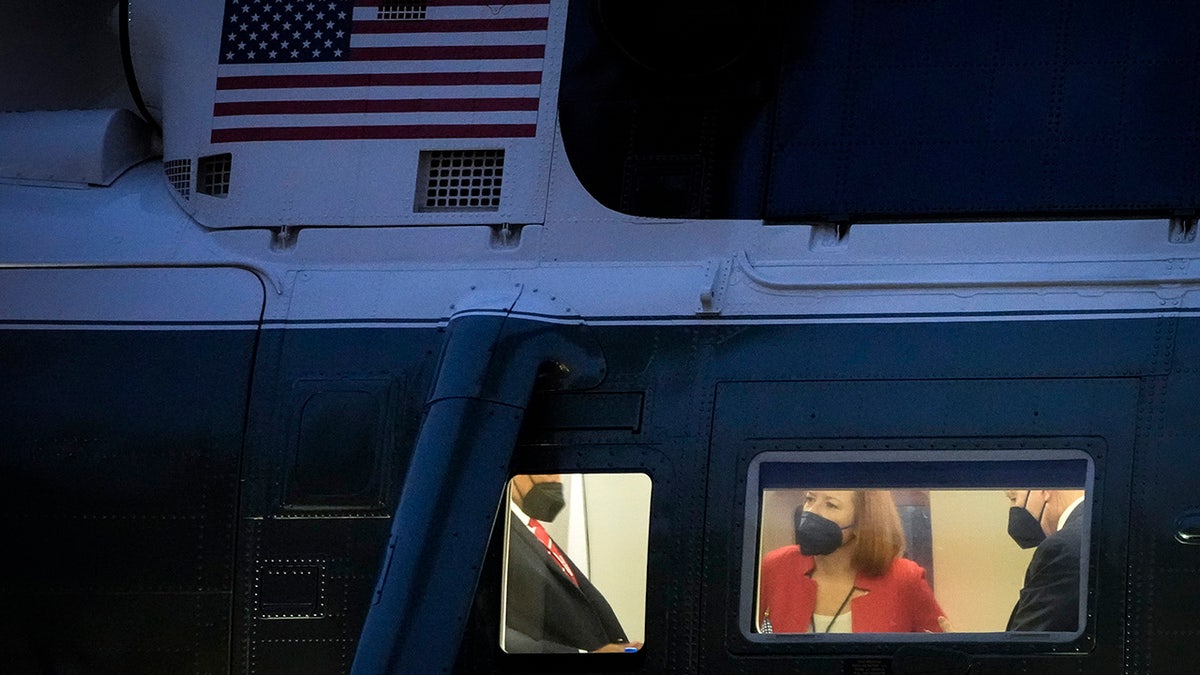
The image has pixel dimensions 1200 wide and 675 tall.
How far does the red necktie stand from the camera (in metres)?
5.02

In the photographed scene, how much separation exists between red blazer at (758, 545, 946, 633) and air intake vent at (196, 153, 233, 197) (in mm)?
2711

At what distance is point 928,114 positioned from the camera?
5121mm

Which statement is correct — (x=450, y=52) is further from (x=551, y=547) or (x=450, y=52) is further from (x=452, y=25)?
(x=551, y=547)

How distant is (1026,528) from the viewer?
4.77 m

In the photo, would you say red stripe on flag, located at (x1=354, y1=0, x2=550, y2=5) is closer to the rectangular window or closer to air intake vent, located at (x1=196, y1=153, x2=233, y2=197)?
air intake vent, located at (x1=196, y1=153, x2=233, y2=197)

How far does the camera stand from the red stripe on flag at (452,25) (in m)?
5.57

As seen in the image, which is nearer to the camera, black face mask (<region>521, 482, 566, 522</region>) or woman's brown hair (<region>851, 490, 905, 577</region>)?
woman's brown hair (<region>851, 490, 905, 577</region>)

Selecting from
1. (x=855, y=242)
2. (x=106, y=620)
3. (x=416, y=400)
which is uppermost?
(x=855, y=242)

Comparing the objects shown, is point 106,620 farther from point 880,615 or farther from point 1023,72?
point 1023,72


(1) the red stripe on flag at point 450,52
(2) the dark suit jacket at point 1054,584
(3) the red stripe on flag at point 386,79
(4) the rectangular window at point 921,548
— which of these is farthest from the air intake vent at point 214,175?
(2) the dark suit jacket at point 1054,584

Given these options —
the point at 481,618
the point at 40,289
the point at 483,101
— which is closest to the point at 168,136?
the point at 40,289

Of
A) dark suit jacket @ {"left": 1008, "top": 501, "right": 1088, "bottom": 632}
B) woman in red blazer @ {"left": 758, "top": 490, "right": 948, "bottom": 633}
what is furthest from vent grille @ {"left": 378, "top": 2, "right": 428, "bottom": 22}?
dark suit jacket @ {"left": 1008, "top": 501, "right": 1088, "bottom": 632}

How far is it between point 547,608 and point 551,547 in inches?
8.4

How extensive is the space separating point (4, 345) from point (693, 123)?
9.21 ft
